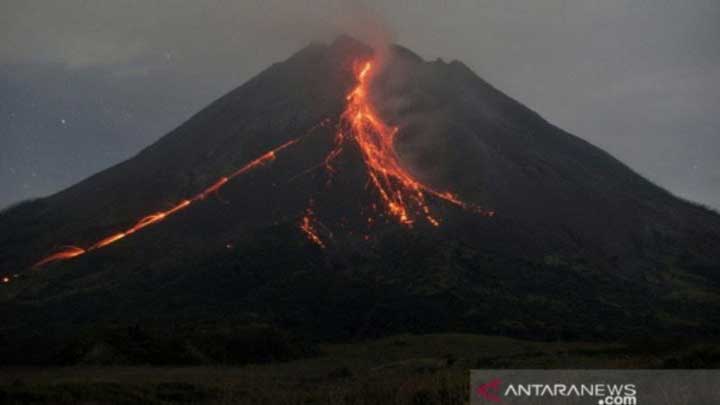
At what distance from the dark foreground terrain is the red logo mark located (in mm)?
858

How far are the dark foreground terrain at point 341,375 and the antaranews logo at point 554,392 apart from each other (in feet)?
3.28

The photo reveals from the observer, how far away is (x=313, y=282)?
69.4m

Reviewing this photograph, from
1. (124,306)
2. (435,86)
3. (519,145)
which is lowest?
(124,306)

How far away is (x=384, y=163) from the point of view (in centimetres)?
9544

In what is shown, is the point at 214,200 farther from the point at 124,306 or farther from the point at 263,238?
the point at 124,306

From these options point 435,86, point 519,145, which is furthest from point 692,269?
point 435,86

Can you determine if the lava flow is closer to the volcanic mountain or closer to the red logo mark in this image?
the volcanic mountain

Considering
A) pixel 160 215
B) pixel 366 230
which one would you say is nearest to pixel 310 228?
pixel 366 230

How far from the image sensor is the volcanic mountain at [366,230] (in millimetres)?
63969

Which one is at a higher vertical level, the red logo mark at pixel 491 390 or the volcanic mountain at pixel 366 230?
the volcanic mountain at pixel 366 230

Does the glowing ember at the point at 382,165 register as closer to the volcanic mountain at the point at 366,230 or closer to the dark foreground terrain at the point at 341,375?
the volcanic mountain at the point at 366,230

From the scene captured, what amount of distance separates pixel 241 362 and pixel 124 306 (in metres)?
24.7

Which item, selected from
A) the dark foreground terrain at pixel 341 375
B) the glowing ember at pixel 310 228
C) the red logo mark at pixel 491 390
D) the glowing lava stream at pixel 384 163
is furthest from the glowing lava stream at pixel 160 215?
the red logo mark at pixel 491 390

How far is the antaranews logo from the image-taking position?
12625 mm
